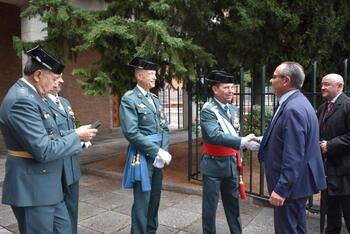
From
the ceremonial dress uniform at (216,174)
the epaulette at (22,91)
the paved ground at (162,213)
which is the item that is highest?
→ the epaulette at (22,91)

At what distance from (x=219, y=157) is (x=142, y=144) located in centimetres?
82

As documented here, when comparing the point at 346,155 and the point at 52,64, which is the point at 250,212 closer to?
the point at 346,155

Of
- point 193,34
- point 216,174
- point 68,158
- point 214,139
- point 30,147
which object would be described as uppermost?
point 193,34

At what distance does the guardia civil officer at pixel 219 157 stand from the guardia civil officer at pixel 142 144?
50 cm

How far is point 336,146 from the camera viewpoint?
381cm

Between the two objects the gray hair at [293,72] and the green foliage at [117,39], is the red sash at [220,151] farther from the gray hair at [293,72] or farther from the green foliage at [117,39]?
the green foliage at [117,39]

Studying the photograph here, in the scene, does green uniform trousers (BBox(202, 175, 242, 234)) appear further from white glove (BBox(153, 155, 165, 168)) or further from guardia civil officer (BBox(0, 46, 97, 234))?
guardia civil officer (BBox(0, 46, 97, 234))

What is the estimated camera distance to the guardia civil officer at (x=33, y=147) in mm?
2496

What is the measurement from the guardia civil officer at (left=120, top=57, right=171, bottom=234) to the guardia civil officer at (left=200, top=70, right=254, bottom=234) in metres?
0.50

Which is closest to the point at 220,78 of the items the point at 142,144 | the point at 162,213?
the point at 142,144

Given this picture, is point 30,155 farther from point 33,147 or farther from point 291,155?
point 291,155

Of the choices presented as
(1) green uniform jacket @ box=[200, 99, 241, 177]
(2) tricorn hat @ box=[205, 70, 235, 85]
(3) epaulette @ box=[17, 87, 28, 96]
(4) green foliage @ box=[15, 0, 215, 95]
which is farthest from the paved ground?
(3) epaulette @ box=[17, 87, 28, 96]

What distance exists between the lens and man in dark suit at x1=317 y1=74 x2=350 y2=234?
3844 mm

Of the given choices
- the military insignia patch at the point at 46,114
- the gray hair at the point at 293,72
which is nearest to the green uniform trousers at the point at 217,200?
the gray hair at the point at 293,72
